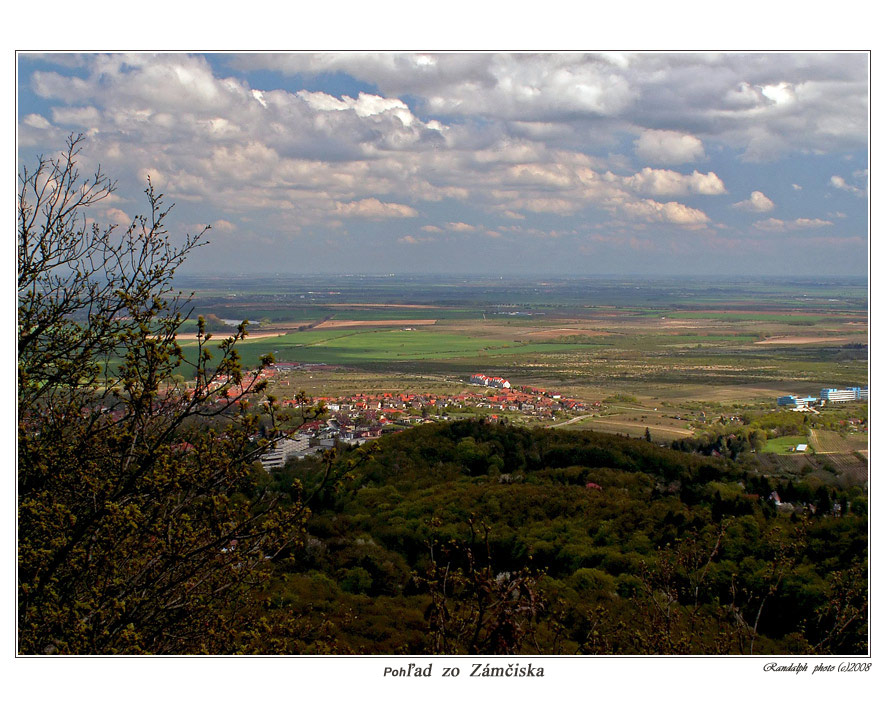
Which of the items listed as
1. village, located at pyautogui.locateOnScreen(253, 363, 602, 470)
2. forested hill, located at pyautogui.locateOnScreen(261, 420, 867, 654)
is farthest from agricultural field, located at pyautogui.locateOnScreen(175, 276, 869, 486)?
forested hill, located at pyautogui.locateOnScreen(261, 420, 867, 654)

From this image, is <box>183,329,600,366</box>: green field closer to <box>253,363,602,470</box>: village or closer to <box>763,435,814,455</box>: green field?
<box>253,363,602,470</box>: village

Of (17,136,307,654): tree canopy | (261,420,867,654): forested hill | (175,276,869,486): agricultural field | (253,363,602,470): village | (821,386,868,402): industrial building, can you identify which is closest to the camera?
(17,136,307,654): tree canopy

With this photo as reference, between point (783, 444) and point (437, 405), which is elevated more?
point (437, 405)

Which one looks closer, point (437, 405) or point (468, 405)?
point (437, 405)

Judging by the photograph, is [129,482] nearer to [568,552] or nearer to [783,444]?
[568,552]

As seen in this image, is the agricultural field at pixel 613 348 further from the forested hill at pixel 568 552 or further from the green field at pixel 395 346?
the forested hill at pixel 568 552

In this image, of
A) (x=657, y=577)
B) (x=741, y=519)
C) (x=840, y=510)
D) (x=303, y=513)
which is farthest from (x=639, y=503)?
(x=303, y=513)

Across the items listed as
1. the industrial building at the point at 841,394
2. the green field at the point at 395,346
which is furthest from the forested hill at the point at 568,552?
the green field at the point at 395,346

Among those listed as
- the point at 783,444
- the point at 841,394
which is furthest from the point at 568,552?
the point at 783,444

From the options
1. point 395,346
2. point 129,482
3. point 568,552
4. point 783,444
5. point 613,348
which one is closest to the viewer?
point 129,482
